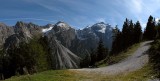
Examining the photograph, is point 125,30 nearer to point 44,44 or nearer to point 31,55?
point 44,44

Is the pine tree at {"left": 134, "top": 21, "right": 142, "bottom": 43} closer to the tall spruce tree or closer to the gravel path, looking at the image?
the tall spruce tree

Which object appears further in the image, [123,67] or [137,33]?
[137,33]

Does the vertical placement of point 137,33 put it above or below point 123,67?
above

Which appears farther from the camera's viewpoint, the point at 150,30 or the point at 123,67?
the point at 150,30

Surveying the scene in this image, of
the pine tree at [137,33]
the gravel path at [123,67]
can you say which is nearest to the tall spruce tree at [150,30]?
the pine tree at [137,33]

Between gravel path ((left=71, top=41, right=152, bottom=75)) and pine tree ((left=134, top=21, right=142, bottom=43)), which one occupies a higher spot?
pine tree ((left=134, top=21, right=142, bottom=43))

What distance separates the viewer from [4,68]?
16162cm

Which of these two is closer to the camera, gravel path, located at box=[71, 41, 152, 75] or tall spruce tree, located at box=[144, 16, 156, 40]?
gravel path, located at box=[71, 41, 152, 75]

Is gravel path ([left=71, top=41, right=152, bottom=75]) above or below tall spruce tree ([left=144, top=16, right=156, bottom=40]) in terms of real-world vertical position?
below

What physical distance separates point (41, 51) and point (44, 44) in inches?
739

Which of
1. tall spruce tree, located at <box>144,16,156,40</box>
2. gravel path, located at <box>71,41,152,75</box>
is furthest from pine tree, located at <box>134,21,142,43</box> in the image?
gravel path, located at <box>71,41,152,75</box>

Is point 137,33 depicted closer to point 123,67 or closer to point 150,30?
point 150,30

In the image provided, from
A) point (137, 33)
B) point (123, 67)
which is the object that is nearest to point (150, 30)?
point (137, 33)

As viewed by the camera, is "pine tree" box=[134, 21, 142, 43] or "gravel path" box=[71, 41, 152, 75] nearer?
"gravel path" box=[71, 41, 152, 75]
